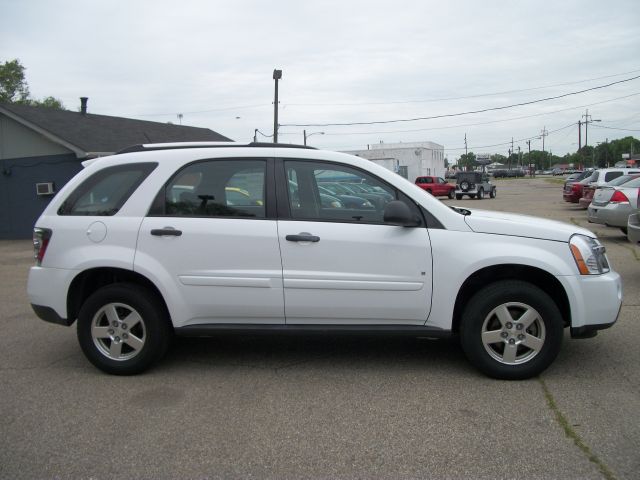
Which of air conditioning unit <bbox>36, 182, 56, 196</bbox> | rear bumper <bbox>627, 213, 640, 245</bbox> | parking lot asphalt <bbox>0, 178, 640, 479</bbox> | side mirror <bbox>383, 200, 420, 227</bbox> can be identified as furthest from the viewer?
air conditioning unit <bbox>36, 182, 56, 196</bbox>

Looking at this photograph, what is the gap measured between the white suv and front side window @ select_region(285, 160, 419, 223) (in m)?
0.01

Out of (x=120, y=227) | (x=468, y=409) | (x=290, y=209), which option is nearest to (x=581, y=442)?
(x=468, y=409)

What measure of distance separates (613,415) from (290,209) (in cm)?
271

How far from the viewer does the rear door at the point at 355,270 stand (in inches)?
170

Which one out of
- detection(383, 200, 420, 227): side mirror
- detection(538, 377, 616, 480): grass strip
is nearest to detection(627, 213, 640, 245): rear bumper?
detection(538, 377, 616, 480): grass strip

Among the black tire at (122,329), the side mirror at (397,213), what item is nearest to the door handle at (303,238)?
the side mirror at (397,213)

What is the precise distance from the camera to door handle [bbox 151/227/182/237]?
4441 mm

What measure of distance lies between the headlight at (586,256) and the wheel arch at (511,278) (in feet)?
0.71

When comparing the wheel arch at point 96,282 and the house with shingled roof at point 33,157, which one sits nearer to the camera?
the wheel arch at point 96,282

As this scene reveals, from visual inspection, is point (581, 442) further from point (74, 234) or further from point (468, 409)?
point (74, 234)

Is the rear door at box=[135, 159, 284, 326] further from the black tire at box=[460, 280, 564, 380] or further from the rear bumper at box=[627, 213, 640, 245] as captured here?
the rear bumper at box=[627, 213, 640, 245]

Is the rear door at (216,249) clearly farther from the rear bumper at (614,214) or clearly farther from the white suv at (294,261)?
the rear bumper at (614,214)

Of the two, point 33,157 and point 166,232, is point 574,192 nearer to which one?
point 33,157

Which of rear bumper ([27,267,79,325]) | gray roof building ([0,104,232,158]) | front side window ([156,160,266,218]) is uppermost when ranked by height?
gray roof building ([0,104,232,158])
